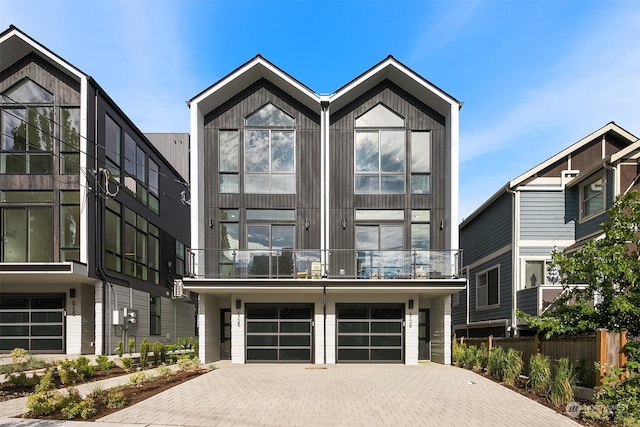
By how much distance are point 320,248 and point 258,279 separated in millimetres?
2722

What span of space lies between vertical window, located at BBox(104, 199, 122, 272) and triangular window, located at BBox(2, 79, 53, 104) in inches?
193

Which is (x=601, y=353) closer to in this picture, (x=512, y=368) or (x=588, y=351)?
(x=588, y=351)

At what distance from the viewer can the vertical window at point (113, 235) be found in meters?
19.1

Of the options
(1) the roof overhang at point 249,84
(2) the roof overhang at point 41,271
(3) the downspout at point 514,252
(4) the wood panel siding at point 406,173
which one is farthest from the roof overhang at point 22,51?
(3) the downspout at point 514,252

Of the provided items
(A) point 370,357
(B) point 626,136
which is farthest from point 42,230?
(B) point 626,136

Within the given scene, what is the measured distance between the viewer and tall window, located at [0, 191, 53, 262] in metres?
17.5

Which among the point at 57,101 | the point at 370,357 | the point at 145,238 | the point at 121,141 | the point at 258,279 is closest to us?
the point at 258,279

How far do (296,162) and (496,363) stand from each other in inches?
392

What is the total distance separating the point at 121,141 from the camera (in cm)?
2097

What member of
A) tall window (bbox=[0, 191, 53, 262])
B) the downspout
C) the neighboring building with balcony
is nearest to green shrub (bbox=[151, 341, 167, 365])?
the neighboring building with balcony

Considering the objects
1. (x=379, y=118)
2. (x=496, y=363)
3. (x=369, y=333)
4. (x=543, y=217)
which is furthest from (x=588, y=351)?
(x=379, y=118)

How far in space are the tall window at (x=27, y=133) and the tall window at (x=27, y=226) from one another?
41.6 inches

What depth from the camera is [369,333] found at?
16828mm

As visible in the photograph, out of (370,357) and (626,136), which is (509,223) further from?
(370,357)
